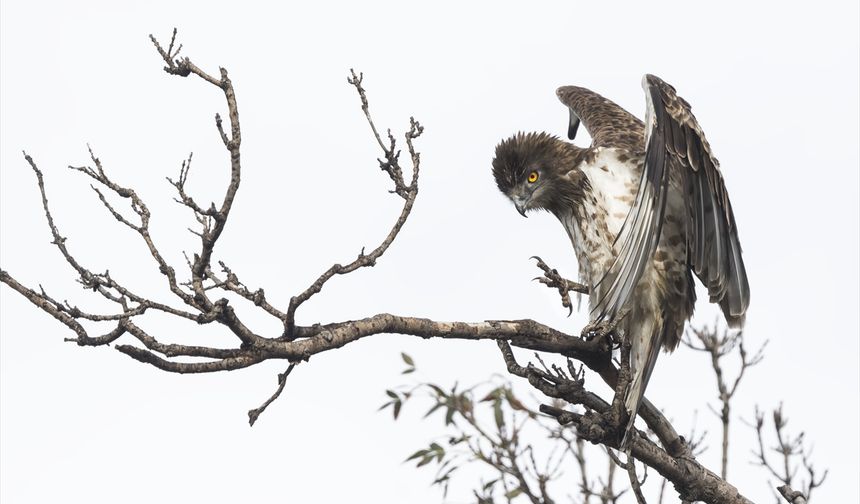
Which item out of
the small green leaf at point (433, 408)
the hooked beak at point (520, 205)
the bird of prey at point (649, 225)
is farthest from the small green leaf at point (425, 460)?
the hooked beak at point (520, 205)

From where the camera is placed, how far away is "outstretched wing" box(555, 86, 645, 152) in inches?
232

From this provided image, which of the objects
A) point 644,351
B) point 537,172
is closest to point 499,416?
point 644,351

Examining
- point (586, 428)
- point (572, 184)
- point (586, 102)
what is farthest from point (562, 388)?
point (586, 102)

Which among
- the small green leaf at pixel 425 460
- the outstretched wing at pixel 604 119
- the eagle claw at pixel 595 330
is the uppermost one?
the outstretched wing at pixel 604 119

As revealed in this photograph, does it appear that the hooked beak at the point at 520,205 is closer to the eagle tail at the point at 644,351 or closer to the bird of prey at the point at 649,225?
the bird of prey at the point at 649,225

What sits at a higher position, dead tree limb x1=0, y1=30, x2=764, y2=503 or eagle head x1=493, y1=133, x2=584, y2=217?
eagle head x1=493, y1=133, x2=584, y2=217

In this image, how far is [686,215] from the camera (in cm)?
507

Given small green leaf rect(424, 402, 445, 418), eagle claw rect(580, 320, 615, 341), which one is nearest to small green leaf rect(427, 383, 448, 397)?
small green leaf rect(424, 402, 445, 418)

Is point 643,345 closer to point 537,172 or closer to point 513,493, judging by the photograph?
point 537,172

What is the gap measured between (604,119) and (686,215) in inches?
62.8

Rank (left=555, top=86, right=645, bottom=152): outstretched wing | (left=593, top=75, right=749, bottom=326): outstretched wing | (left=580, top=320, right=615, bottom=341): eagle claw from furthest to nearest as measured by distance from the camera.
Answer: (left=555, top=86, right=645, bottom=152): outstretched wing → (left=580, top=320, right=615, bottom=341): eagle claw → (left=593, top=75, right=749, bottom=326): outstretched wing

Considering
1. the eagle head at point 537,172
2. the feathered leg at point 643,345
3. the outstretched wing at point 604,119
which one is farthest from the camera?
the outstretched wing at point 604,119

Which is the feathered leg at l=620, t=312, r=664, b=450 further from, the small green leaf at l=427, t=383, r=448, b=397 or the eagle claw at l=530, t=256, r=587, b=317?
the small green leaf at l=427, t=383, r=448, b=397

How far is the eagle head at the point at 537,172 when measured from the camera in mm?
5703
